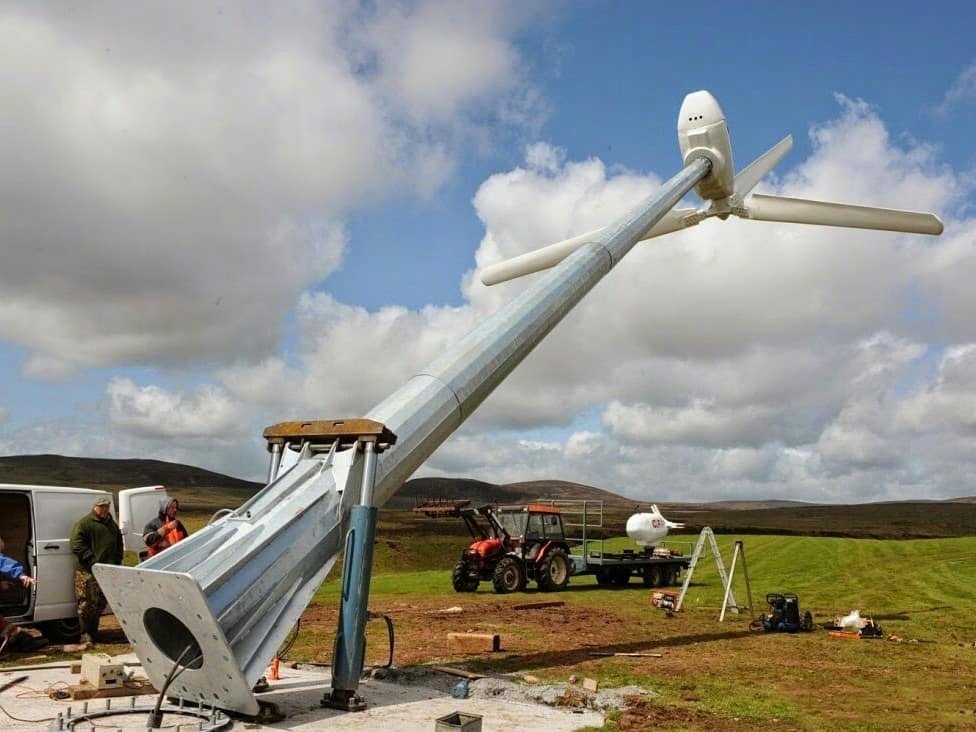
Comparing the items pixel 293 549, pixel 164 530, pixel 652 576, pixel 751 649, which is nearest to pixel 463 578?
pixel 652 576

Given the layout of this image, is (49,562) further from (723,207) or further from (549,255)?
(723,207)

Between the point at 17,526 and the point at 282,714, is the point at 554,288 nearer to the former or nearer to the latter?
the point at 282,714

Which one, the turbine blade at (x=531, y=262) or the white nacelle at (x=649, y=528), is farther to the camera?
the white nacelle at (x=649, y=528)

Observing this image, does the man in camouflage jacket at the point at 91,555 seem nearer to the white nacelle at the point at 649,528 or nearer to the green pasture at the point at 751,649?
the green pasture at the point at 751,649

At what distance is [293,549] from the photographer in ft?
26.6

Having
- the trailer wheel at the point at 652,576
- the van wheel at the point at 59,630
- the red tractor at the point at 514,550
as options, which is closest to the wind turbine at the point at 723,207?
the red tractor at the point at 514,550

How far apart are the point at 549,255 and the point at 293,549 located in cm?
1328

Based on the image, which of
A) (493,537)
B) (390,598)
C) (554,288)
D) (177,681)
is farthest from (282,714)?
(493,537)

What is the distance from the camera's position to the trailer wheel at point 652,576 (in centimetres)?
2614

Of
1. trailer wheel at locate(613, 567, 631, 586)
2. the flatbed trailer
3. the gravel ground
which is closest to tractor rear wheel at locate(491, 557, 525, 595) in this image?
the flatbed trailer

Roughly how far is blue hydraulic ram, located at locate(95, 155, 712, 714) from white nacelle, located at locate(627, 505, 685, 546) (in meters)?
16.9

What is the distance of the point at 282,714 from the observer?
7.79 meters

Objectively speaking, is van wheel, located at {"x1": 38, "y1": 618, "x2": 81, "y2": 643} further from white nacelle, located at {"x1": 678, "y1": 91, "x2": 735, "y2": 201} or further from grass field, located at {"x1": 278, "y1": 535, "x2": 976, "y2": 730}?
white nacelle, located at {"x1": 678, "y1": 91, "x2": 735, "y2": 201}

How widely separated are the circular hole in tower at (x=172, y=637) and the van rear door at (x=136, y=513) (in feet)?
20.5
